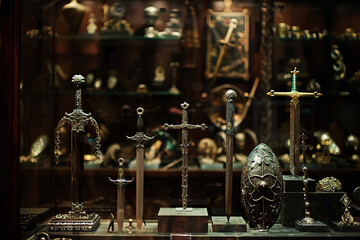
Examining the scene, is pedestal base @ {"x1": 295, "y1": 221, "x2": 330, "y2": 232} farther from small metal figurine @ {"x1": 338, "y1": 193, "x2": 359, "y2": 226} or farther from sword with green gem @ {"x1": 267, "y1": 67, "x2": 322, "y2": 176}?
sword with green gem @ {"x1": 267, "y1": 67, "x2": 322, "y2": 176}

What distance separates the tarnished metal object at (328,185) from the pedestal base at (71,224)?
1.21m

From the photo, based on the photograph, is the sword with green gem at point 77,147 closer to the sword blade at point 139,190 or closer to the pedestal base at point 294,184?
the sword blade at point 139,190

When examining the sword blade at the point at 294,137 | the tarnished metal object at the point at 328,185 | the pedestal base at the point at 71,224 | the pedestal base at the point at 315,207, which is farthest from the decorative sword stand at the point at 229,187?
the pedestal base at the point at 71,224

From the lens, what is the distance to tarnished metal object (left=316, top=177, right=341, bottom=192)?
89.7 inches

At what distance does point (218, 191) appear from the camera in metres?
2.65

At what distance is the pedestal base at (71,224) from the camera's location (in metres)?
2.12

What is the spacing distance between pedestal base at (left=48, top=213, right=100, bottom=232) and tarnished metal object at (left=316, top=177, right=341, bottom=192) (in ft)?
3.99

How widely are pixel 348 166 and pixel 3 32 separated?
209cm

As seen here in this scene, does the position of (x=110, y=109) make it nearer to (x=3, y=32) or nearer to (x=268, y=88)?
(x=3, y=32)

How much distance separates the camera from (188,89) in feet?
9.17

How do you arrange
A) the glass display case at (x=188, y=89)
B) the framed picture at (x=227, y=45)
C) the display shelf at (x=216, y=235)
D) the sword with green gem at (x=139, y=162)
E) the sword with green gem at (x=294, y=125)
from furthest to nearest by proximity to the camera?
the framed picture at (x=227, y=45), the glass display case at (x=188, y=89), the sword with green gem at (x=294, y=125), the sword with green gem at (x=139, y=162), the display shelf at (x=216, y=235)

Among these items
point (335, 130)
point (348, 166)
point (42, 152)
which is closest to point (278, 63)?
point (335, 130)

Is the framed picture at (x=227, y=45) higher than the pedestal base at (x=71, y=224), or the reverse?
the framed picture at (x=227, y=45)

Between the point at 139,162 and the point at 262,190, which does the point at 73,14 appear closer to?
the point at 139,162
